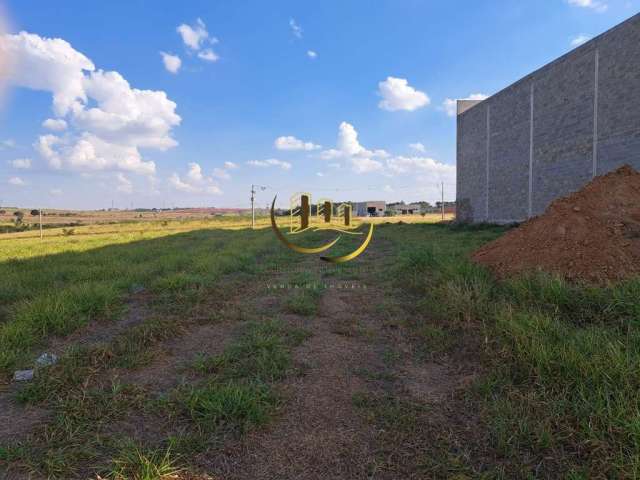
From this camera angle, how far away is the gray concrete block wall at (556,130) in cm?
1064

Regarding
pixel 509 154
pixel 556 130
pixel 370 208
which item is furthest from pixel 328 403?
pixel 370 208

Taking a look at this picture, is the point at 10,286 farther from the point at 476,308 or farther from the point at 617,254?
the point at 617,254

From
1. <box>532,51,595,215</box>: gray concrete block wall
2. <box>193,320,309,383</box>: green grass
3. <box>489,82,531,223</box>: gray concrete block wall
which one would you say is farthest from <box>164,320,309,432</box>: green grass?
<box>489,82,531,223</box>: gray concrete block wall

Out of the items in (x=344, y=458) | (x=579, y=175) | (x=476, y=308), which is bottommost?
(x=344, y=458)

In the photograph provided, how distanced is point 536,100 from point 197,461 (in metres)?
17.7

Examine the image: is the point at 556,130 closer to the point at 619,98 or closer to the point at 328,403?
the point at 619,98

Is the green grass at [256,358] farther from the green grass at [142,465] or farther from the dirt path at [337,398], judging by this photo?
the green grass at [142,465]

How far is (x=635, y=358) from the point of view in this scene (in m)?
2.30

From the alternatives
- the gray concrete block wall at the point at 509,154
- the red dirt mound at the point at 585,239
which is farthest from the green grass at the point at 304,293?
the gray concrete block wall at the point at 509,154

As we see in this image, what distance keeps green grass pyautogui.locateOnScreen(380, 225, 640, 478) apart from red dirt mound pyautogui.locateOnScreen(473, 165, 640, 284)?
21.7 inches

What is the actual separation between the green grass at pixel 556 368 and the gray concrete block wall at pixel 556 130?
32.0ft

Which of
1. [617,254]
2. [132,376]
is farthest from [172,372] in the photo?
[617,254]

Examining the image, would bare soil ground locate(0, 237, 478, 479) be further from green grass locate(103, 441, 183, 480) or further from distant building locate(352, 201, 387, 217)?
distant building locate(352, 201, 387, 217)

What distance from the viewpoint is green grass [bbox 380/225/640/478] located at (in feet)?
A: 5.82
